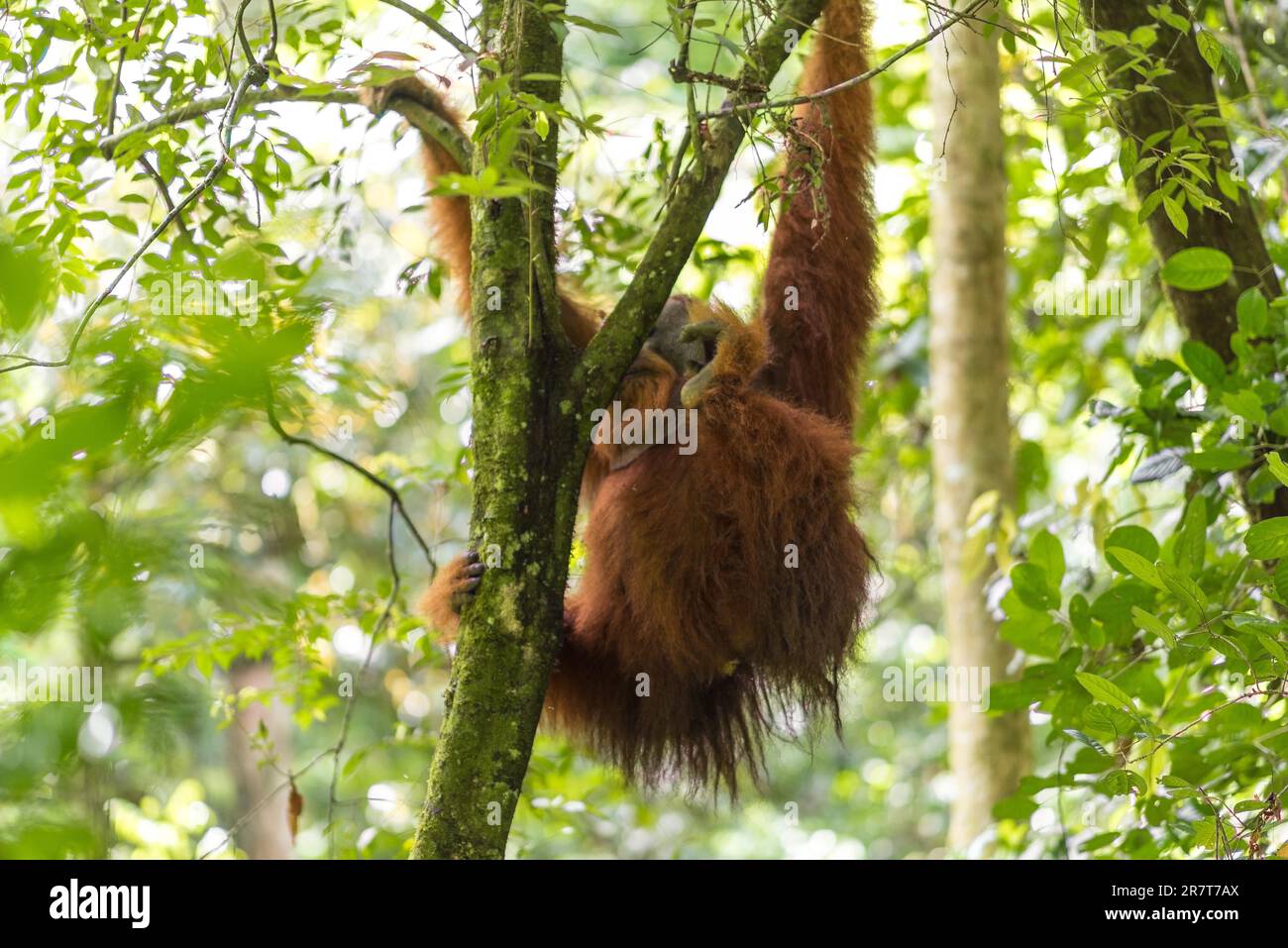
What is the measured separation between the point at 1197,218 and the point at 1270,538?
1584mm

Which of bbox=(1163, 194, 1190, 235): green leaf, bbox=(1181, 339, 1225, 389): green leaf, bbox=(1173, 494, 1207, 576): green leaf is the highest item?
bbox=(1163, 194, 1190, 235): green leaf

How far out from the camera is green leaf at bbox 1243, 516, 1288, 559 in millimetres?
2297

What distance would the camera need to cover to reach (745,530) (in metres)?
3.40

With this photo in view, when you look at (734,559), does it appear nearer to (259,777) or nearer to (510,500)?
(510,500)

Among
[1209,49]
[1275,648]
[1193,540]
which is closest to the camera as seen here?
[1275,648]

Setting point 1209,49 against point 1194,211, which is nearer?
point 1209,49

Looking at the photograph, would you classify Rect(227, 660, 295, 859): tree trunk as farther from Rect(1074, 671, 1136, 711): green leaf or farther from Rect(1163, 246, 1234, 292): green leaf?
Rect(1074, 671, 1136, 711): green leaf

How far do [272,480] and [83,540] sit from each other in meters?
2.78

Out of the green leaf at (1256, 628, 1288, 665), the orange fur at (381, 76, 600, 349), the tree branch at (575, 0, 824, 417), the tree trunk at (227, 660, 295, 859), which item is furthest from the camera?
the tree trunk at (227, 660, 295, 859)

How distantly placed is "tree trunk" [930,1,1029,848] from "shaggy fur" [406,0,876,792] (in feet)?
7.50

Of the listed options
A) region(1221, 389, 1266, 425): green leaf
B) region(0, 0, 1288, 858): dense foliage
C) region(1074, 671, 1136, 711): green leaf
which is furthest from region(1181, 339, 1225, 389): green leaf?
region(1074, 671, 1136, 711): green leaf

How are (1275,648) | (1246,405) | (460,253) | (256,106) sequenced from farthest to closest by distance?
(460,253)
(256,106)
(1246,405)
(1275,648)

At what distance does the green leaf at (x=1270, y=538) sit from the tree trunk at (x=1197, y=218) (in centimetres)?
129

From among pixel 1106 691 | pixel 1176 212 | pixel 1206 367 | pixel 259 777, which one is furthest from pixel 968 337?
pixel 259 777
